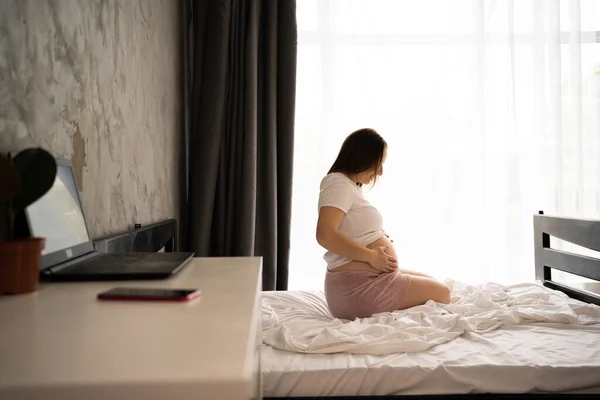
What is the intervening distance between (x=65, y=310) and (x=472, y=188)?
2795 mm

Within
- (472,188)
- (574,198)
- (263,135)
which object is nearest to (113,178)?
(263,135)

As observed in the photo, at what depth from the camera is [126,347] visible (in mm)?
534

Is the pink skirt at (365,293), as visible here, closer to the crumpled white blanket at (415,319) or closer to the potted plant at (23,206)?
the crumpled white blanket at (415,319)

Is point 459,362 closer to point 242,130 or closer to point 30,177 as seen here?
point 30,177

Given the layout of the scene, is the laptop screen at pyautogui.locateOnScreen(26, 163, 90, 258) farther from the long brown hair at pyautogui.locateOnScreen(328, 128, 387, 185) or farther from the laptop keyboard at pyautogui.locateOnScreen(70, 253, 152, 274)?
the long brown hair at pyautogui.locateOnScreen(328, 128, 387, 185)

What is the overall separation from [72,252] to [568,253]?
6.09 feet

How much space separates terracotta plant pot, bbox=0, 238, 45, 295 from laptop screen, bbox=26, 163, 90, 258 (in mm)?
120

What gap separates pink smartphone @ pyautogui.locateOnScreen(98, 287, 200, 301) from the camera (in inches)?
29.8

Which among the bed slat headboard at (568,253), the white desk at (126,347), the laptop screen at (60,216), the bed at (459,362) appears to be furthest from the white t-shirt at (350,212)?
the white desk at (126,347)

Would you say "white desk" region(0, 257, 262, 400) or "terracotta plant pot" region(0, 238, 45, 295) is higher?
"terracotta plant pot" region(0, 238, 45, 295)

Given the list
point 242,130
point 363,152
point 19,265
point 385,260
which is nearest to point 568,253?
point 385,260

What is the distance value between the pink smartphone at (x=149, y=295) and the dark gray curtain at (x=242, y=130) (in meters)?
2.06

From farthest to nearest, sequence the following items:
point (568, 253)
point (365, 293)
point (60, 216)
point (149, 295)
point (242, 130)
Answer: point (242, 130), point (568, 253), point (365, 293), point (60, 216), point (149, 295)

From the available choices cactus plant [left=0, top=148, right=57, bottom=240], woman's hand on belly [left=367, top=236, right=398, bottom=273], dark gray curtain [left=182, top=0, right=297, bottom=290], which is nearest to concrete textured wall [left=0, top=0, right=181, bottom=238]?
cactus plant [left=0, top=148, right=57, bottom=240]
